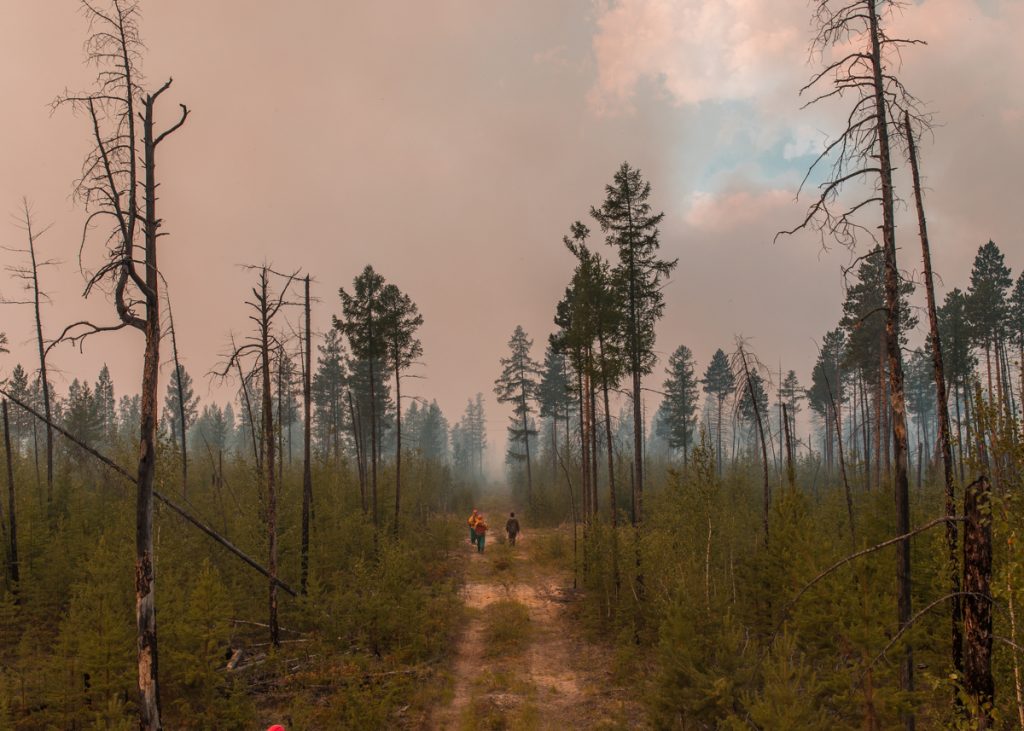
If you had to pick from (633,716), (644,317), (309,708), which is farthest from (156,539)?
(644,317)

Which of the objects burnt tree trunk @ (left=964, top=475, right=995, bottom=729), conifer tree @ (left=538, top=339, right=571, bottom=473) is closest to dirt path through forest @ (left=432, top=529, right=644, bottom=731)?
burnt tree trunk @ (left=964, top=475, right=995, bottom=729)

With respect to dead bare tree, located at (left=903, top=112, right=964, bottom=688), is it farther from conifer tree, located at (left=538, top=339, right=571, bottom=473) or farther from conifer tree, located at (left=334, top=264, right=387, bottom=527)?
conifer tree, located at (left=538, top=339, right=571, bottom=473)

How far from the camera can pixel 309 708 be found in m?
11.2

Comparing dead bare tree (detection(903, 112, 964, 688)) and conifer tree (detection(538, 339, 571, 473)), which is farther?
conifer tree (detection(538, 339, 571, 473))

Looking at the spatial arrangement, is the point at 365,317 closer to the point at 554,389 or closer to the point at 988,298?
the point at 554,389

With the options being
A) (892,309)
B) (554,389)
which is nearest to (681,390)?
(554,389)

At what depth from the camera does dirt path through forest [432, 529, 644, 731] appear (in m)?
11.3

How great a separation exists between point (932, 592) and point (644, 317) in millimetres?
12100

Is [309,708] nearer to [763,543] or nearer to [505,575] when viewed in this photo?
[505,575]

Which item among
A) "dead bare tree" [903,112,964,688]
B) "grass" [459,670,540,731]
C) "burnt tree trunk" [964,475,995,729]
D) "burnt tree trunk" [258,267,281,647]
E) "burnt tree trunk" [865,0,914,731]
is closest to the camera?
"burnt tree trunk" [964,475,995,729]

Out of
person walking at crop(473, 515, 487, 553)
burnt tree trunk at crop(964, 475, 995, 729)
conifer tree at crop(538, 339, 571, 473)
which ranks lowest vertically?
person walking at crop(473, 515, 487, 553)

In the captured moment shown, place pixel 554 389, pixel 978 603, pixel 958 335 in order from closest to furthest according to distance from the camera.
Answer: pixel 978 603 → pixel 958 335 → pixel 554 389

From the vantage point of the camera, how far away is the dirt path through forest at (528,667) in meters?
11.3

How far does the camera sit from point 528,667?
46.4 feet
